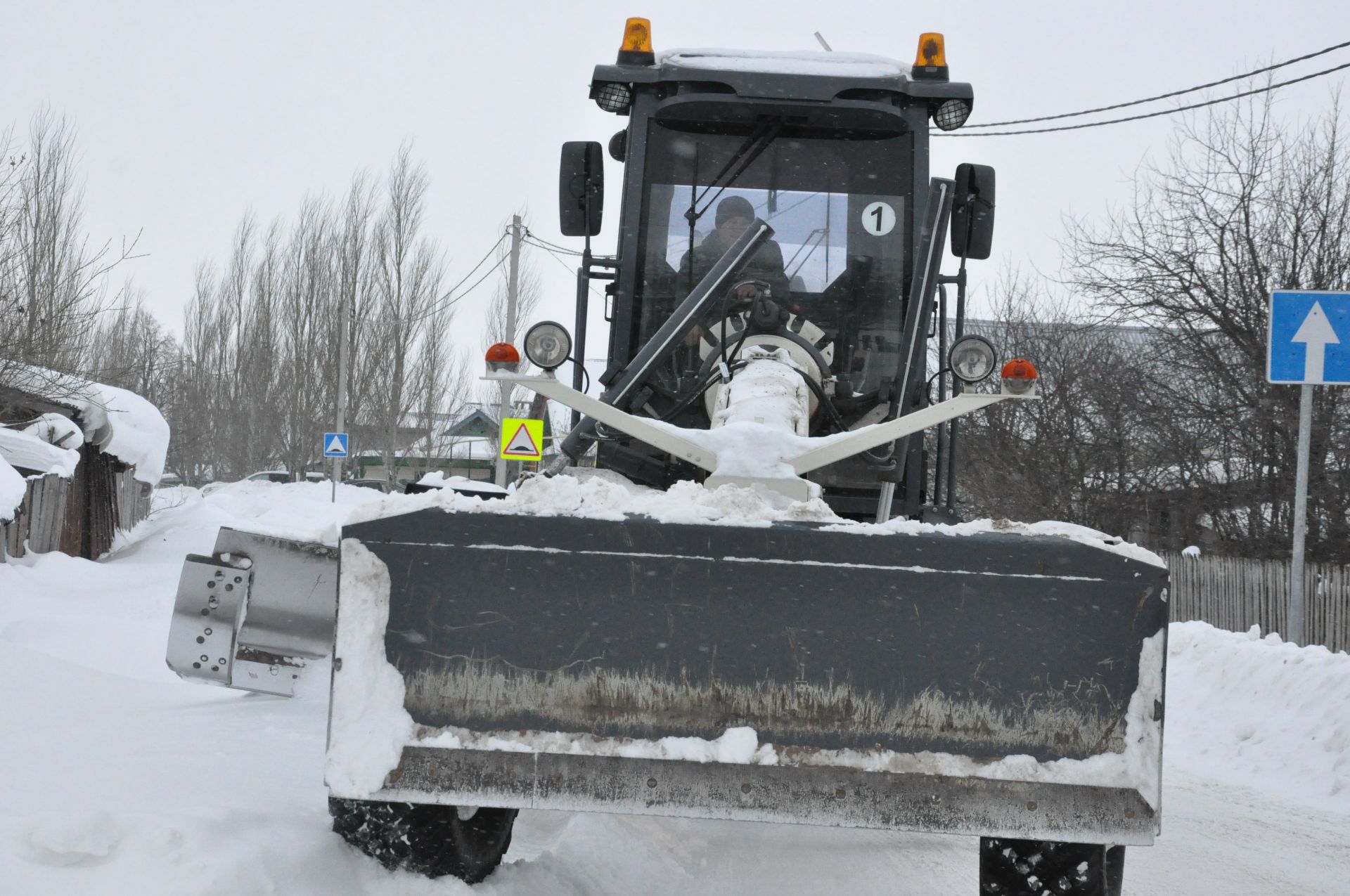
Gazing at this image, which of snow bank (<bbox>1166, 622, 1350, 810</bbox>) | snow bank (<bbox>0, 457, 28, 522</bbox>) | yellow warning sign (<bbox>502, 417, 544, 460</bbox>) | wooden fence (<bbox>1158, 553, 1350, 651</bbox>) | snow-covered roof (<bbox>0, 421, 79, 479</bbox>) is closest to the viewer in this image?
snow bank (<bbox>1166, 622, 1350, 810</bbox>)

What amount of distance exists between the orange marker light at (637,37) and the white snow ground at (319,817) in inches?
85.6

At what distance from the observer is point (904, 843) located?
402 centimetres

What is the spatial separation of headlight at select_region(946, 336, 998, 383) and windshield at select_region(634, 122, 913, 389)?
692mm

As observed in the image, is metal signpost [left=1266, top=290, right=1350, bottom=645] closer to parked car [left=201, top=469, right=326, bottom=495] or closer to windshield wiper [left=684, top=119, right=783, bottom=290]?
windshield wiper [left=684, top=119, right=783, bottom=290]

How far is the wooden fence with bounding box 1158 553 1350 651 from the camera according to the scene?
9.97 m

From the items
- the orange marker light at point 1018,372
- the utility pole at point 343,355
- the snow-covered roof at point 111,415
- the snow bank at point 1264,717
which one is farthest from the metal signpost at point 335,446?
the orange marker light at point 1018,372

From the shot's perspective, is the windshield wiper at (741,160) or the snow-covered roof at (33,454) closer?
the windshield wiper at (741,160)

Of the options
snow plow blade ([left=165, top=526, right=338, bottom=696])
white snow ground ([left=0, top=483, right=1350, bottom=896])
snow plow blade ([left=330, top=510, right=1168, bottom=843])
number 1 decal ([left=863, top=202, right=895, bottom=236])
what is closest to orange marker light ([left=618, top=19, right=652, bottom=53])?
number 1 decal ([left=863, top=202, right=895, bottom=236])

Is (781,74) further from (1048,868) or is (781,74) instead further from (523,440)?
(523,440)

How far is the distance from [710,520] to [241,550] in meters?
1.49

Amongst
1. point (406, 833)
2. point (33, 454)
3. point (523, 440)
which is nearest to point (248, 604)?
point (406, 833)

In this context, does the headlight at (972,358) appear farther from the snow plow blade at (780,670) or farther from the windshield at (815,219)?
the snow plow blade at (780,670)

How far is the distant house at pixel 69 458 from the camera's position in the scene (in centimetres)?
977

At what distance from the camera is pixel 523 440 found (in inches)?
647
